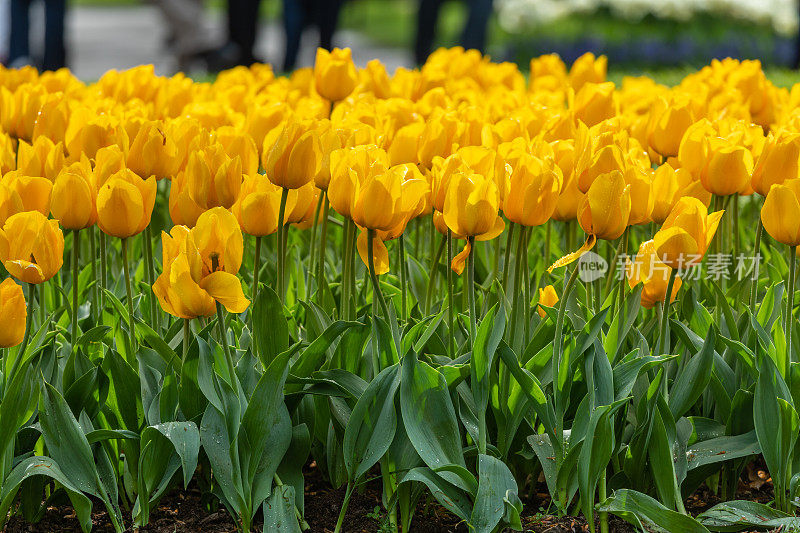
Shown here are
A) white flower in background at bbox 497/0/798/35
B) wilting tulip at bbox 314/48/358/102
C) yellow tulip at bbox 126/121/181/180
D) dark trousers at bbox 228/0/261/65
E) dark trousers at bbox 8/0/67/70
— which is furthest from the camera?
white flower in background at bbox 497/0/798/35

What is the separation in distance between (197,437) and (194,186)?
0.56 metres

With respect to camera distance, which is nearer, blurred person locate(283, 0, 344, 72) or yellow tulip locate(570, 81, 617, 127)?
yellow tulip locate(570, 81, 617, 127)

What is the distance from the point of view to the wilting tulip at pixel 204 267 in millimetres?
2021

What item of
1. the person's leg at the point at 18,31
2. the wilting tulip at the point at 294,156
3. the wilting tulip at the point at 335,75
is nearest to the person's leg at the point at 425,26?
the person's leg at the point at 18,31

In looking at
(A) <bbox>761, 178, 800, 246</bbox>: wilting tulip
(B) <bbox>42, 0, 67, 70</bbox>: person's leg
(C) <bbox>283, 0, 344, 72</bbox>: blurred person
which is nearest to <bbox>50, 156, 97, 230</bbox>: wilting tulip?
(A) <bbox>761, 178, 800, 246</bbox>: wilting tulip

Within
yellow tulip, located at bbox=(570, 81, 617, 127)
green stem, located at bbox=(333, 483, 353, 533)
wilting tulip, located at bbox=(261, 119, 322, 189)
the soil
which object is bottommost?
the soil

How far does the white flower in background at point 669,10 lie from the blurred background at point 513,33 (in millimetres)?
14

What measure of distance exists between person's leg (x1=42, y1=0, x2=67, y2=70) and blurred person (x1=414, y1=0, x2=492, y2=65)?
11.8 ft

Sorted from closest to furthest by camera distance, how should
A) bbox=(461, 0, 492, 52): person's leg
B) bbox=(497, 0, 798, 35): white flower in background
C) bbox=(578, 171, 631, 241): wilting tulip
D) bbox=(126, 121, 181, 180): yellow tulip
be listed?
bbox=(578, 171, 631, 241): wilting tulip < bbox=(126, 121, 181, 180): yellow tulip < bbox=(461, 0, 492, 52): person's leg < bbox=(497, 0, 798, 35): white flower in background

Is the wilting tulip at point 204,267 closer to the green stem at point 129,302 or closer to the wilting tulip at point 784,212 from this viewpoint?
the green stem at point 129,302

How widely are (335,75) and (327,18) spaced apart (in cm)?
720

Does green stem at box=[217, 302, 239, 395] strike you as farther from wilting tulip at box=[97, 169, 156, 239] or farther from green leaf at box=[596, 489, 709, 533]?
green leaf at box=[596, 489, 709, 533]

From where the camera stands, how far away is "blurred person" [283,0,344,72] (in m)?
10.9

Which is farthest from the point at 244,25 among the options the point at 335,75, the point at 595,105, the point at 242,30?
the point at 595,105
